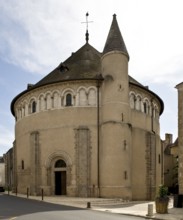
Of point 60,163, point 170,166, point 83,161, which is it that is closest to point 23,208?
point 83,161

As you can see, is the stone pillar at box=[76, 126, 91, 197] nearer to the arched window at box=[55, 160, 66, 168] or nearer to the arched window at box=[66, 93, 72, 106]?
the arched window at box=[55, 160, 66, 168]

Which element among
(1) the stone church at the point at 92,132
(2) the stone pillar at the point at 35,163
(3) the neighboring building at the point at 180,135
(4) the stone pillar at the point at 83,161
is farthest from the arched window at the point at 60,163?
(3) the neighboring building at the point at 180,135

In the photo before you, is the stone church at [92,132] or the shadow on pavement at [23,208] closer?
the shadow on pavement at [23,208]

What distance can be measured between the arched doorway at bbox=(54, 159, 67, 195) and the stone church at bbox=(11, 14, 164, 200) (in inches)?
2.7

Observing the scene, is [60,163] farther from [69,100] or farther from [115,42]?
[115,42]

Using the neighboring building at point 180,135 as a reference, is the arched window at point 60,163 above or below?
below

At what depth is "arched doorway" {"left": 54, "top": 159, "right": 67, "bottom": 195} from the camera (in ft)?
124

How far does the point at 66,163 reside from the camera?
36844 mm

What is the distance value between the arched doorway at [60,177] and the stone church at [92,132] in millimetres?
68

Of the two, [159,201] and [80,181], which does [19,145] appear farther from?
[159,201]

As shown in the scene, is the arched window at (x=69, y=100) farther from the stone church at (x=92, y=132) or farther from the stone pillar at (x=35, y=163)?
the stone pillar at (x=35, y=163)

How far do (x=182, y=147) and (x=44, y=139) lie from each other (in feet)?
55.5

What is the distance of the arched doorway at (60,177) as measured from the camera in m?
37.7

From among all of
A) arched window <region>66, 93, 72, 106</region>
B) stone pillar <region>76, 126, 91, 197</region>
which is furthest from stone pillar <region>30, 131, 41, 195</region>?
stone pillar <region>76, 126, 91, 197</region>
